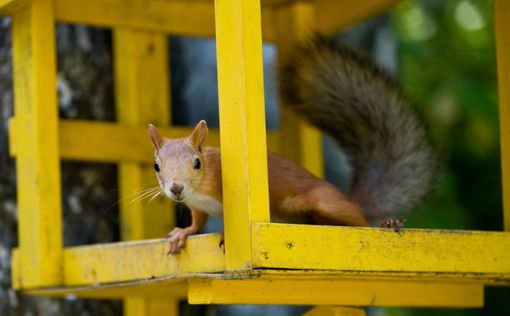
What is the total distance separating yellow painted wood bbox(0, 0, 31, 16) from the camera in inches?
168

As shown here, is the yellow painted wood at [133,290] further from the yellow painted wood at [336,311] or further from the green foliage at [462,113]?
the green foliage at [462,113]

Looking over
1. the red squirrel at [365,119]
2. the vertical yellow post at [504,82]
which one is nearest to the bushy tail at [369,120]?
the red squirrel at [365,119]

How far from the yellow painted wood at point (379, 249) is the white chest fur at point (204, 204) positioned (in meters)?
0.42

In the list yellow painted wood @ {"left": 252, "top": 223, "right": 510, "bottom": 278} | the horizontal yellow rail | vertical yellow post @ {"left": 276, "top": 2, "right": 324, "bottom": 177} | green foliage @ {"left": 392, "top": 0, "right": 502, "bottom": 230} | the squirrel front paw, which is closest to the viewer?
yellow painted wood @ {"left": 252, "top": 223, "right": 510, "bottom": 278}

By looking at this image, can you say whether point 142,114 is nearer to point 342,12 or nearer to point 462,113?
point 342,12

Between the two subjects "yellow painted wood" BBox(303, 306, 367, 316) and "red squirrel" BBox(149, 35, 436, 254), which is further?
"red squirrel" BBox(149, 35, 436, 254)

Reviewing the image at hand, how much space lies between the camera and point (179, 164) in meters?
3.58

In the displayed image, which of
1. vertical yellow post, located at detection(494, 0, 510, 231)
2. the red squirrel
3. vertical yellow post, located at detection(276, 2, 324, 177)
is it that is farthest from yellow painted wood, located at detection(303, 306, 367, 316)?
vertical yellow post, located at detection(276, 2, 324, 177)

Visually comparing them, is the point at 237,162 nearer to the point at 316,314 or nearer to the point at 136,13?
the point at 316,314

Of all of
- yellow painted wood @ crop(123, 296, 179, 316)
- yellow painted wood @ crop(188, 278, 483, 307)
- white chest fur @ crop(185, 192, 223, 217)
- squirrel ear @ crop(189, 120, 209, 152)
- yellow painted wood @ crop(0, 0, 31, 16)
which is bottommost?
yellow painted wood @ crop(123, 296, 179, 316)

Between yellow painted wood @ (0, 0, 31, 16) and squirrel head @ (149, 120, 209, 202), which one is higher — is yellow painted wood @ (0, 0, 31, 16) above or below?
above

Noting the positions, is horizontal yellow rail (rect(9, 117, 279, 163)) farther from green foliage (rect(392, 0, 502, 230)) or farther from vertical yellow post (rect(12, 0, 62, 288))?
green foliage (rect(392, 0, 502, 230))

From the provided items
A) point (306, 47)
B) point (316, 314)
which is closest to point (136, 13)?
point (306, 47)

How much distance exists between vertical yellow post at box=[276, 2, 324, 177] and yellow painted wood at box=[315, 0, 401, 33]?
3.7 inches
